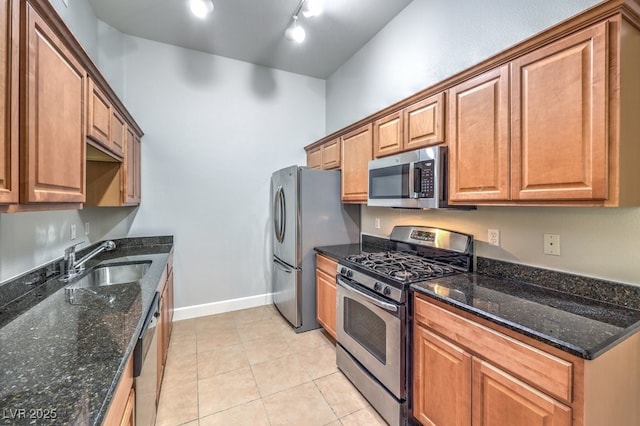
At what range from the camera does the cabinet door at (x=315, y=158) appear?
355 centimetres

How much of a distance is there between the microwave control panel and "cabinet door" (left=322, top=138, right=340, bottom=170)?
1277mm

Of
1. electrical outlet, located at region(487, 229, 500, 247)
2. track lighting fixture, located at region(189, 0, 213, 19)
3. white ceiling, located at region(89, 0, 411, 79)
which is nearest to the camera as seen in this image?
electrical outlet, located at region(487, 229, 500, 247)

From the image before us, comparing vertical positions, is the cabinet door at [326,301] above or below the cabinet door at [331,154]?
below

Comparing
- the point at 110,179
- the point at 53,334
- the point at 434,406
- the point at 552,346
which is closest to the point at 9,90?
the point at 53,334

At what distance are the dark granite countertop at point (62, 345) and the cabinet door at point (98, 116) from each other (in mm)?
886

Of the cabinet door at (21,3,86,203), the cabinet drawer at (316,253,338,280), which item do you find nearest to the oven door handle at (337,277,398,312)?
the cabinet drawer at (316,253,338,280)

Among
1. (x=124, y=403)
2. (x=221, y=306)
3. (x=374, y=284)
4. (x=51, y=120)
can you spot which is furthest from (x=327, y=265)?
(x=51, y=120)

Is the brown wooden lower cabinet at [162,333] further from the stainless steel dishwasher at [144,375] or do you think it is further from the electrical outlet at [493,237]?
the electrical outlet at [493,237]

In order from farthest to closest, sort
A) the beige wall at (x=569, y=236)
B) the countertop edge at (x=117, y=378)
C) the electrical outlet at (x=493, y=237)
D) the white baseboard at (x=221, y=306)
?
1. the white baseboard at (x=221, y=306)
2. the electrical outlet at (x=493, y=237)
3. the beige wall at (x=569, y=236)
4. the countertop edge at (x=117, y=378)

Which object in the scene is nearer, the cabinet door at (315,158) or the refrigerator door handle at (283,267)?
the refrigerator door handle at (283,267)

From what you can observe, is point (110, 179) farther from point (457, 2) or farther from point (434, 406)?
point (457, 2)

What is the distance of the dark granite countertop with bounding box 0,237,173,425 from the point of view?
72cm

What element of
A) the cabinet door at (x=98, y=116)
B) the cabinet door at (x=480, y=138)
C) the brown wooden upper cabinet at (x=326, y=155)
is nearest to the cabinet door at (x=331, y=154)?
the brown wooden upper cabinet at (x=326, y=155)

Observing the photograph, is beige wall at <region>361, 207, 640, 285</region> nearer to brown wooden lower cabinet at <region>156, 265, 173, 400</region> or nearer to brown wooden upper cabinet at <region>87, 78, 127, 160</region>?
brown wooden lower cabinet at <region>156, 265, 173, 400</region>
